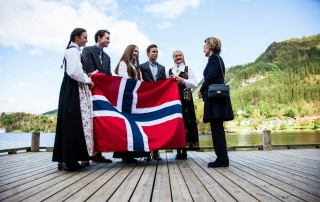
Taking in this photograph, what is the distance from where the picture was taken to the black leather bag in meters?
3.58

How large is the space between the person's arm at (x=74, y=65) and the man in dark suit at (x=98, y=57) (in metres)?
0.66

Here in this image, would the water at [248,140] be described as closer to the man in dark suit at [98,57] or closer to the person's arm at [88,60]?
the man in dark suit at [98,57]

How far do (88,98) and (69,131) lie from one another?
0.60 meters

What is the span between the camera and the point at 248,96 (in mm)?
148500

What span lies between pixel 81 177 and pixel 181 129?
1.77 metres

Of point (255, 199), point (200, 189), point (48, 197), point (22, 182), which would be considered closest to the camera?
point (255, 199)

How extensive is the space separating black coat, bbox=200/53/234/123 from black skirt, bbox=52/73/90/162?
180 cm

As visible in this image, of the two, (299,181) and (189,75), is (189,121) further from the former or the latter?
(299,181)

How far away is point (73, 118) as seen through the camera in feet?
11.2

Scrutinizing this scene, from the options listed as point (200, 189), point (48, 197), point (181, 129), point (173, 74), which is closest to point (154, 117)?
point (181, 129)

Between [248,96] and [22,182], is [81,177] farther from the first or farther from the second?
[248,96]

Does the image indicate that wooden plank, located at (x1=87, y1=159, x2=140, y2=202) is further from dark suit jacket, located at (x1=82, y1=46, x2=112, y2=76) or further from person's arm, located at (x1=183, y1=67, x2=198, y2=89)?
person's arm, located at (x1=183, y1=67, x2=198, y2=89)

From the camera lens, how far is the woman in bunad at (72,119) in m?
3.34

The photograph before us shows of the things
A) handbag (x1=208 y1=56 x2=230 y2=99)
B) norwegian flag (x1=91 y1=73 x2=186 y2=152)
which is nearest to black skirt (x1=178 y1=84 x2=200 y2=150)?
norwegian flag (x1=91 y1=73 x2=186 y2=152)
